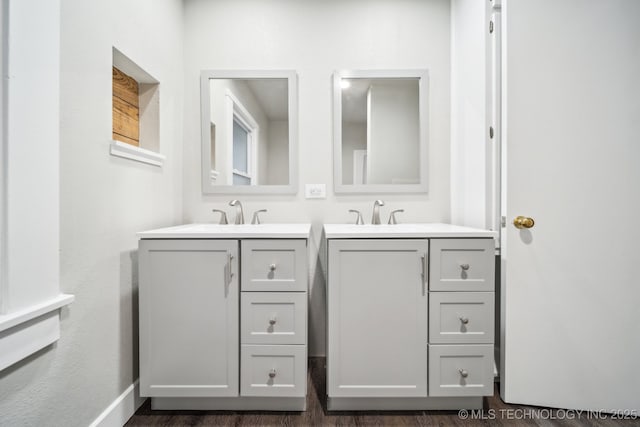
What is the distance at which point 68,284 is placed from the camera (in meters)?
1.08

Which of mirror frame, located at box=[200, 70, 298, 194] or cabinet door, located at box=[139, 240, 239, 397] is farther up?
mirror frame, located at box=[200, 70, 298, 194]

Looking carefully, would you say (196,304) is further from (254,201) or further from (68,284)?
(254,201)

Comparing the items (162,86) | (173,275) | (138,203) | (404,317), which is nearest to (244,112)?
(162,86)

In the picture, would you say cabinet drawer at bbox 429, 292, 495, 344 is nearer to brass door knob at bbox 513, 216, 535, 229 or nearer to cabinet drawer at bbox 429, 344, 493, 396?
cabinet drawer at bbox 429, 344, 493, 396

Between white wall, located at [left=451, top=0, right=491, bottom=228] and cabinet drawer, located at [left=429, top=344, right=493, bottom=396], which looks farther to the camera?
white wall, located at [left=451, top=0, right=491, bottom=228]

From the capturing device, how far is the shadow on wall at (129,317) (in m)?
1.37

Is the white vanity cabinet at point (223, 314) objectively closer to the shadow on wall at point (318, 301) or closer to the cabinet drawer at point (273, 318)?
the cabinet drawer at point (273, 318)

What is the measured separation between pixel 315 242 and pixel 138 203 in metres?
1.01

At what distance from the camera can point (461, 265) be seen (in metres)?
1.39

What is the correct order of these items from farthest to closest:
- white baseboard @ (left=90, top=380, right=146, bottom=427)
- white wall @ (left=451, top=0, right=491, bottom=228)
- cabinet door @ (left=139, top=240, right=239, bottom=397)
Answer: white wall @ (left=451, top=0, right=491, bottom=228)
cabinet door @ (left=139, top=240, right=239, bottom=397)
white baseboard @ (left=90, top=380, right=146, bottom=427)

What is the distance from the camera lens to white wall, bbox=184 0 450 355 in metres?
1.96

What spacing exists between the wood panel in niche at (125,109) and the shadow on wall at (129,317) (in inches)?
23.5

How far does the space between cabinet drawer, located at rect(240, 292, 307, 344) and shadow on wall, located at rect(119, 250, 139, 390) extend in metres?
0.53

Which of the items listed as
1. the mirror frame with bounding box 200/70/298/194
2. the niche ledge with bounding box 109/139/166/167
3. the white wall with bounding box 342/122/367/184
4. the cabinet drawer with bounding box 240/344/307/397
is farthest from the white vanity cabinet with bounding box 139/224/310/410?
the white wall with bounding box 342/122/367/184
